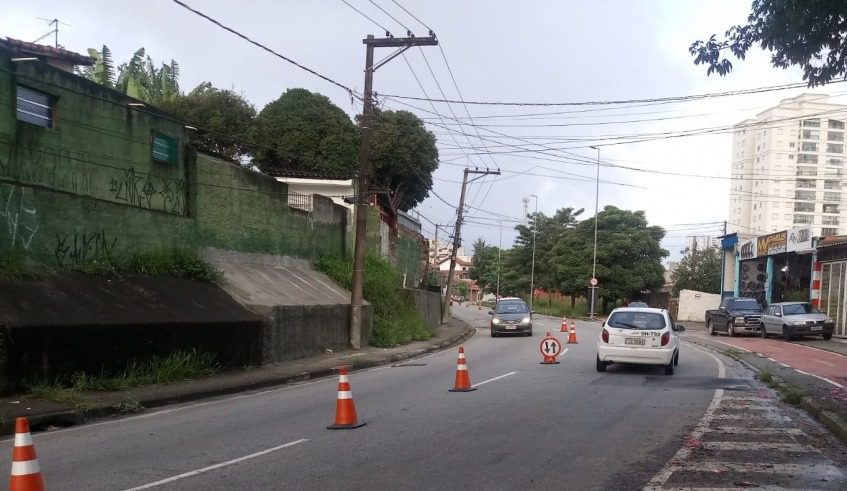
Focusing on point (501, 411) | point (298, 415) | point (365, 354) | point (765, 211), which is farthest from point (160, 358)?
point (765, 211)

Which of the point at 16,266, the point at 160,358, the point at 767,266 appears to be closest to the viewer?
the point at 16,266

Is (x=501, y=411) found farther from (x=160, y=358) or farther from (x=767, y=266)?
(x=767, y=266)

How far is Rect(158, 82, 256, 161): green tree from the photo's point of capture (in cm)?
3372

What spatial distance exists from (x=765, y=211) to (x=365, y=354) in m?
103

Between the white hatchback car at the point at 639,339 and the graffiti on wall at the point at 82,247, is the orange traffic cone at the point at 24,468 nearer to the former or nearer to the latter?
the graffiti on wall at the point at 82,247

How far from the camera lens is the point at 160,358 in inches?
537

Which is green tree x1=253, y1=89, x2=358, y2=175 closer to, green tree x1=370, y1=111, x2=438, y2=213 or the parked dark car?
green tree x1=370, y1=111, x2=438, y2=213

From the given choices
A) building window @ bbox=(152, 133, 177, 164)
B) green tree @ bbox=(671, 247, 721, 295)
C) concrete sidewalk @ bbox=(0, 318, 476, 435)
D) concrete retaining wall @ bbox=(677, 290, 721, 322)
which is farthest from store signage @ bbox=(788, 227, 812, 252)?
building window @ bbox=(152, 133, 177, 164)

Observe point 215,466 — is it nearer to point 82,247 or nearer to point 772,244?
point 82,247

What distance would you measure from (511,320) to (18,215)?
2178 cm

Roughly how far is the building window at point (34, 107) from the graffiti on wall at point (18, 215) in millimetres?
1483

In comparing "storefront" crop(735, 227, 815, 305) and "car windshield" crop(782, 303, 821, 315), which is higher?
"storefront" crop(735, 227, 815, 305)

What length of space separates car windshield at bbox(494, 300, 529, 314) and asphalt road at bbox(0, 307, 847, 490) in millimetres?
18151

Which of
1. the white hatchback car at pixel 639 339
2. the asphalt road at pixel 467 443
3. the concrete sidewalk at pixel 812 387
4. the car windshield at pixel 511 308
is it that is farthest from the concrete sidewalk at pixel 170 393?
the car windshield at pixel 511 308
